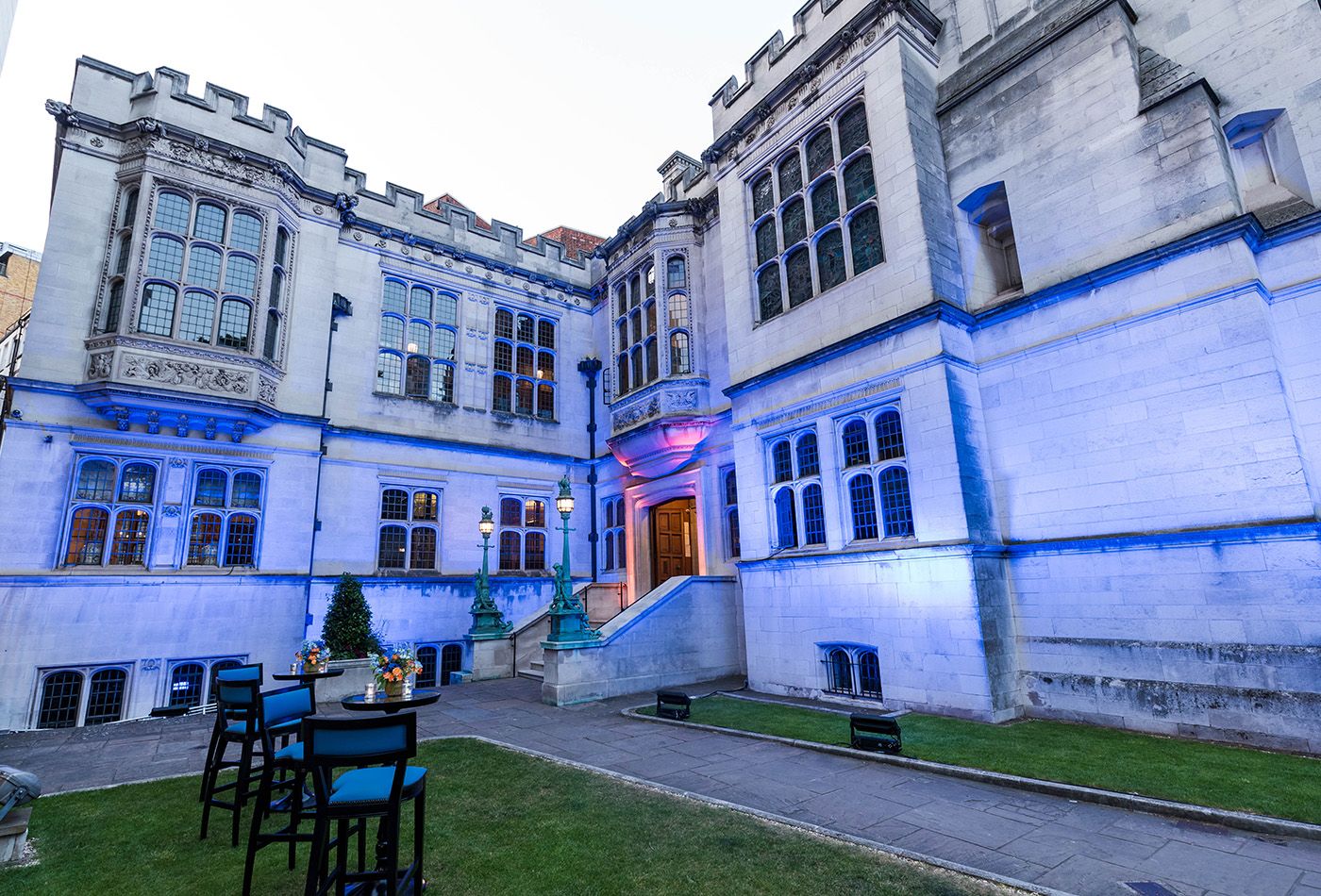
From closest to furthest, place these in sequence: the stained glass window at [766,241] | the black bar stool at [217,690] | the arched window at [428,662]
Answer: the black bar stool at [217,690] < the stained glass window at [766,241] < the arched window at [428,662]

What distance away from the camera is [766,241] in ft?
53.5

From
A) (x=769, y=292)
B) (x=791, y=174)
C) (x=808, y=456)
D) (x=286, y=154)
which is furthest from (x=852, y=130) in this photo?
(x=286, y=154)

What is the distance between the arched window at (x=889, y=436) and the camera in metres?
12.6

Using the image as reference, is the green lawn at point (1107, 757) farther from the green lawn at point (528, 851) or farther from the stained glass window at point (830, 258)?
the stained glass window at point (830, 258)

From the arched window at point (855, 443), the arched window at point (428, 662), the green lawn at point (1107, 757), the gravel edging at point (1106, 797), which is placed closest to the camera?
the gravel edging at point (1106, 797)

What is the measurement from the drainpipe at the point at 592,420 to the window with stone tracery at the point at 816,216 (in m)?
9.25

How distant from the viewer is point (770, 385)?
15188mm

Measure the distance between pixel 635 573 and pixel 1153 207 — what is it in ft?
52.1

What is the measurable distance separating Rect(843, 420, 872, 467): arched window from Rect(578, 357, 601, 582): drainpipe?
1190 centimetres

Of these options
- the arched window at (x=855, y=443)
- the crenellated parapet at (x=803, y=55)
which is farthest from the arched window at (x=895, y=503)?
the crenellated parapet at (x=803, y=55)

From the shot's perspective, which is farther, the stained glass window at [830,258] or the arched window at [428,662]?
the arched window at [428,662]

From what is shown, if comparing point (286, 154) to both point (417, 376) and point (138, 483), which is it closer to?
point (417, 376)

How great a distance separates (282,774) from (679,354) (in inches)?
579

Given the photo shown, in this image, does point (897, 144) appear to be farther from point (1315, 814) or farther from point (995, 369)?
point (1315, 814)
